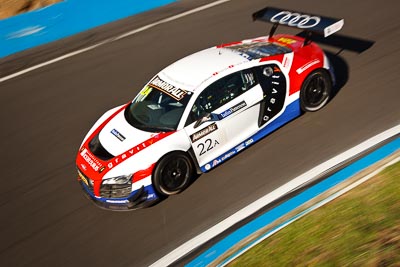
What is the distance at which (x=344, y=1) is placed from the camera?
12.3 metres

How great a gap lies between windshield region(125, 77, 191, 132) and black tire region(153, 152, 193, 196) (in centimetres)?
44

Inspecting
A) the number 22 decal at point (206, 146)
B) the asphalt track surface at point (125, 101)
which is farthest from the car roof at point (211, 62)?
the asphalt track surface at point (125, 101)

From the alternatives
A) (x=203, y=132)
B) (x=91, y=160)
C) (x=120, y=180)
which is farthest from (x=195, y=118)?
(x=91, y=160)

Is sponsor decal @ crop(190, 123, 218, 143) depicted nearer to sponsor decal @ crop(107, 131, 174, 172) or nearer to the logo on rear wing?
sponsor decal @ crop(107, 131, 174, 172)

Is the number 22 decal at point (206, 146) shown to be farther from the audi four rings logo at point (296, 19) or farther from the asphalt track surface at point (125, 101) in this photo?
the audi four rings logo at point (296, 19)

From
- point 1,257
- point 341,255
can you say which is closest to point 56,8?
point 1,257

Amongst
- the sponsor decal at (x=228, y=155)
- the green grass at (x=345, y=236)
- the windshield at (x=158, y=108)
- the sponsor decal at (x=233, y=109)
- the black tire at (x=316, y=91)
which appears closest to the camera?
the green grass at (x=345, y=236)

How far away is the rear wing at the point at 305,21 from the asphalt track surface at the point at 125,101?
4.20 ft

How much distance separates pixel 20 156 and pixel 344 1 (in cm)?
800

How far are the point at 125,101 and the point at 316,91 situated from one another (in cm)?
372

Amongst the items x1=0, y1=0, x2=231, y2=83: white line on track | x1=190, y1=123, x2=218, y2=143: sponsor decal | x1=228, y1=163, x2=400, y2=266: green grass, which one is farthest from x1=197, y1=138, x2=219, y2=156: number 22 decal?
x1=0, y1=0, x2=231, y2=83: white line on track

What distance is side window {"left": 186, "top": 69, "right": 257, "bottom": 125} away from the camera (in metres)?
7.51

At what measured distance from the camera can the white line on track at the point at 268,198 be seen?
6820 mm

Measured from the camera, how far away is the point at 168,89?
25.5ft
